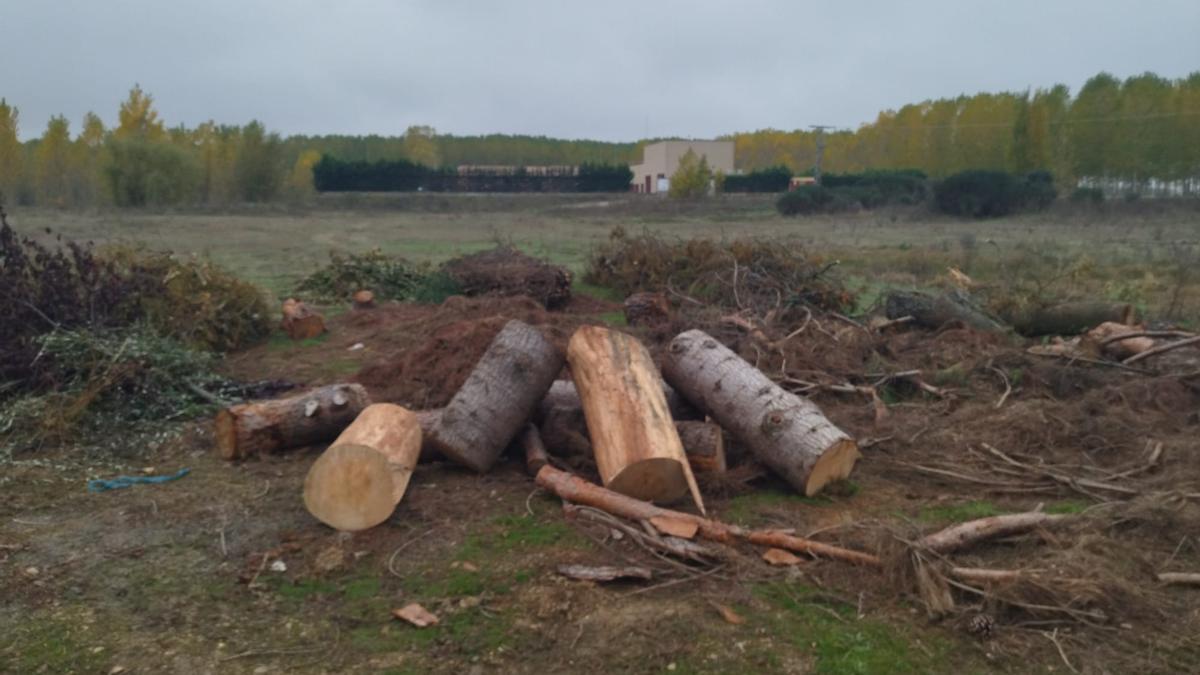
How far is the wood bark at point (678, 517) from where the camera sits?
424 centimetres

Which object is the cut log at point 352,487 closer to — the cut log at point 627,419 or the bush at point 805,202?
the cut log at point 627,419

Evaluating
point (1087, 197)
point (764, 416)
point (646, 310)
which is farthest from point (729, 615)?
point (1087, 197)

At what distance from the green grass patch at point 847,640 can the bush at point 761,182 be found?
57926 millimetres

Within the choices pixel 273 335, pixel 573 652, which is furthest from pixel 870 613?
pixel 273 335

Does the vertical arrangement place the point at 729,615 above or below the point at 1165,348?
below

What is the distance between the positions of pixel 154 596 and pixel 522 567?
5.40ft

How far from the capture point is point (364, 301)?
12055 millimetres

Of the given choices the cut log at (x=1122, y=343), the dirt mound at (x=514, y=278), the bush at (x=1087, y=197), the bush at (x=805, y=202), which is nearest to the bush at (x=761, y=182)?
the bush at (x=805, y=202)

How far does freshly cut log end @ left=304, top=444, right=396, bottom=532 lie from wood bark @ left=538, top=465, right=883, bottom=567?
2.99ft

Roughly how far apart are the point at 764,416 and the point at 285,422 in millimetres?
3098

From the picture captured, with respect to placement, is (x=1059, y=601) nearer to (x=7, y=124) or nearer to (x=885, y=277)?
(x=885, y=277)

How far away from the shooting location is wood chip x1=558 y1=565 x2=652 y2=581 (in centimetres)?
402

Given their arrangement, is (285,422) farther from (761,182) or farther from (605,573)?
(761,182)

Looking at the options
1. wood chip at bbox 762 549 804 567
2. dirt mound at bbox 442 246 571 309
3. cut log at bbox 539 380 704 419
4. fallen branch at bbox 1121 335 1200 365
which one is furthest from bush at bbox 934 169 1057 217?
wood chip at bbox 762 549 804 567
